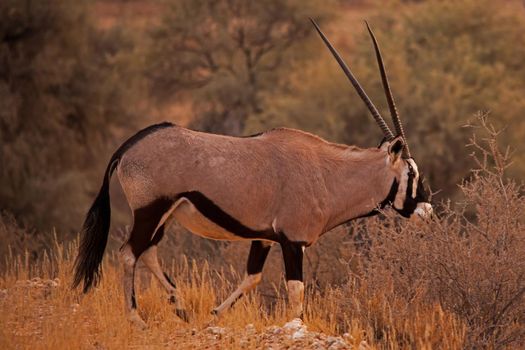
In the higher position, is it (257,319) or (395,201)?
(395,201)

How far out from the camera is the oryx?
6.87m

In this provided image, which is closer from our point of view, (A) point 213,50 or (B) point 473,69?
(B) point 473,69

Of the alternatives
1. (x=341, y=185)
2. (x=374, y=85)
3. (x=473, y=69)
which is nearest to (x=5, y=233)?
(x=341, y=185)

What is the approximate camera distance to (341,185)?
7.45 m

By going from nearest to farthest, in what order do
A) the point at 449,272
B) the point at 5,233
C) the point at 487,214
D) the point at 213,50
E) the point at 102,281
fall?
the point at 449,272, the point at 487,214, the point at 102,281, the point at 5,233, the point at 213,50

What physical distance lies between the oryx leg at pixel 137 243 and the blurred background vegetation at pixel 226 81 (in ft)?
33.3

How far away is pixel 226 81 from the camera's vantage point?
24031mm

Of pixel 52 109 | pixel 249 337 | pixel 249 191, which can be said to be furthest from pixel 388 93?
pixel 52 109

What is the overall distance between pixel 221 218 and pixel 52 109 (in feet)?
43.7

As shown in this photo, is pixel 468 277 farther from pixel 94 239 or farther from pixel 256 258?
pixel 94 239

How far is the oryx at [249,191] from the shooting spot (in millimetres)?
6867

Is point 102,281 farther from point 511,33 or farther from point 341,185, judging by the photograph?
point 511,33

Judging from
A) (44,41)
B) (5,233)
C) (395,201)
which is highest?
(44,41)

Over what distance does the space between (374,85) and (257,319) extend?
46.8 ft
